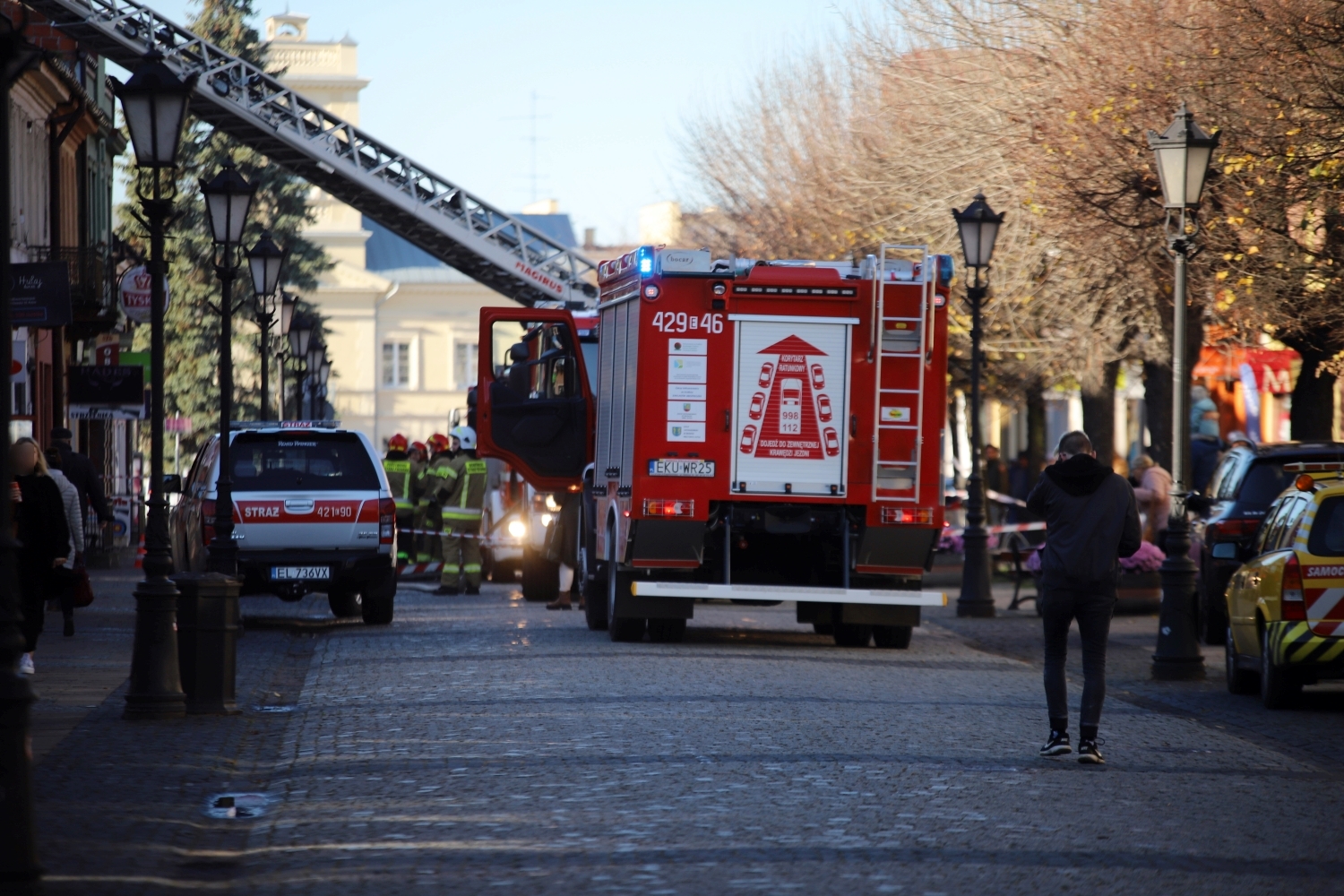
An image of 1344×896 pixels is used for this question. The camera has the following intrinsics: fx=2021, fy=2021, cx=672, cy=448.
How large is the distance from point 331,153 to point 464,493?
1406 centimetres

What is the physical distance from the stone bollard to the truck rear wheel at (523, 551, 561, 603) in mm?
11483

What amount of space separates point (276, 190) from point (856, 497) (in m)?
55.8

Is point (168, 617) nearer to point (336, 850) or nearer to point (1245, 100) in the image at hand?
point (336, 850)

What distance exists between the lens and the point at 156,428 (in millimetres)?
13203

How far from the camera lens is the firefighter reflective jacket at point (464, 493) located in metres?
23.6

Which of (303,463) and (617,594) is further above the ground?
(303,463)

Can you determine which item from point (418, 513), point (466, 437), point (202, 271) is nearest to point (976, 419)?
point (466, 437)

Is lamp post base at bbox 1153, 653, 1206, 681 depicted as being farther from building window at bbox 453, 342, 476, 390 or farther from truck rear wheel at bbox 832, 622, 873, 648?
building window at bbox 453, 342, 476, 390

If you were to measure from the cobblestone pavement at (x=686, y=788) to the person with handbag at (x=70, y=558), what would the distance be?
3.34 ft

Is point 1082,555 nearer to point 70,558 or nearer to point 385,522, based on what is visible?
point 70,558

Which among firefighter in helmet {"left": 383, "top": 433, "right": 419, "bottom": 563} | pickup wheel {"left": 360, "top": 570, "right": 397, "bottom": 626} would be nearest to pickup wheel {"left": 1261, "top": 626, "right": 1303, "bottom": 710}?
pickup wheel {"left": 360, "top": 570, "right": 397, "bottom": 626}

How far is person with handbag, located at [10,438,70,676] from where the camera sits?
515 inches

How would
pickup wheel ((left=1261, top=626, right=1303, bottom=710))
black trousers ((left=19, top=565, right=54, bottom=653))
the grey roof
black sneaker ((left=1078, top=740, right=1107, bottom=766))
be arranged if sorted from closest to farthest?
black sneaker ((left=1078, top=740, right=1107, bottom=766)) → black trousers ((left=19, top=565, right=54, bottom=653)) → pickup wheel ((left=1261, top=626, right=1303, bottom=710)) → the grey roof

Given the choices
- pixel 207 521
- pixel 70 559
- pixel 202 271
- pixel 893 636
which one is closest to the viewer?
pixel 70 559
